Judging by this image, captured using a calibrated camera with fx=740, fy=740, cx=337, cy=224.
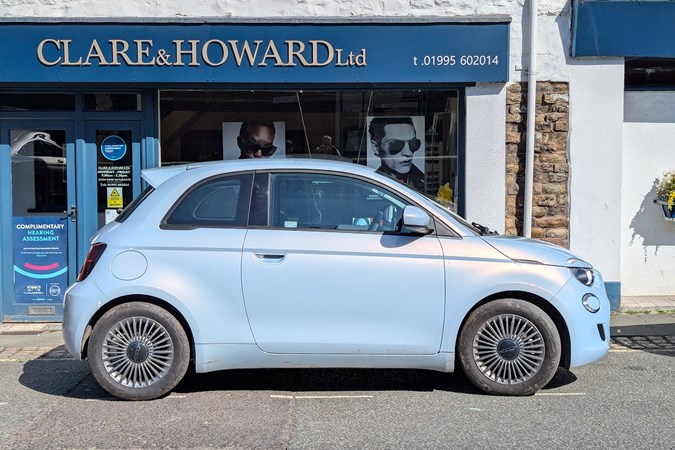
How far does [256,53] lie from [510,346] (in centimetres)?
469

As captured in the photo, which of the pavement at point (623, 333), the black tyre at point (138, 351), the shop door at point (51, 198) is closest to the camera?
the black tyre at point (138, 351)

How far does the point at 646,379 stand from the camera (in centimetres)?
621

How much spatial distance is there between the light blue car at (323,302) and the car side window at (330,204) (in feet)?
0.07

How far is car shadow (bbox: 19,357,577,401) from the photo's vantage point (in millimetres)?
5977

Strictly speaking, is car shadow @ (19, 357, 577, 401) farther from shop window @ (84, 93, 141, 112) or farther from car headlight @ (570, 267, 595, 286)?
shop window @ (84, 93, 141, 112)

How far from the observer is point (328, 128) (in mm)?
9133

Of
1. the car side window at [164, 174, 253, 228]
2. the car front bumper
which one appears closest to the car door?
the car side window at [164, 174, 253, 228]

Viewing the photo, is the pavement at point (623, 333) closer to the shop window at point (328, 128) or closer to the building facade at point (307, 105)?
the building facade at point (307, 105)

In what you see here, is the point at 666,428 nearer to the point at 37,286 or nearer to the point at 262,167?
the point at 262,167

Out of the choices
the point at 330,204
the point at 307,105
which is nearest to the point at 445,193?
the point at 307,105

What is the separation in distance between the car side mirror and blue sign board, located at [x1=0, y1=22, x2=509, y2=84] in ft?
11.4

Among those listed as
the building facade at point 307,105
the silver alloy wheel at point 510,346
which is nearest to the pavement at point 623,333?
the building facade at point 307,105

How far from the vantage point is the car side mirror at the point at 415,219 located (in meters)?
5.43

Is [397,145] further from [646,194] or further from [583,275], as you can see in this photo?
[583,275]
